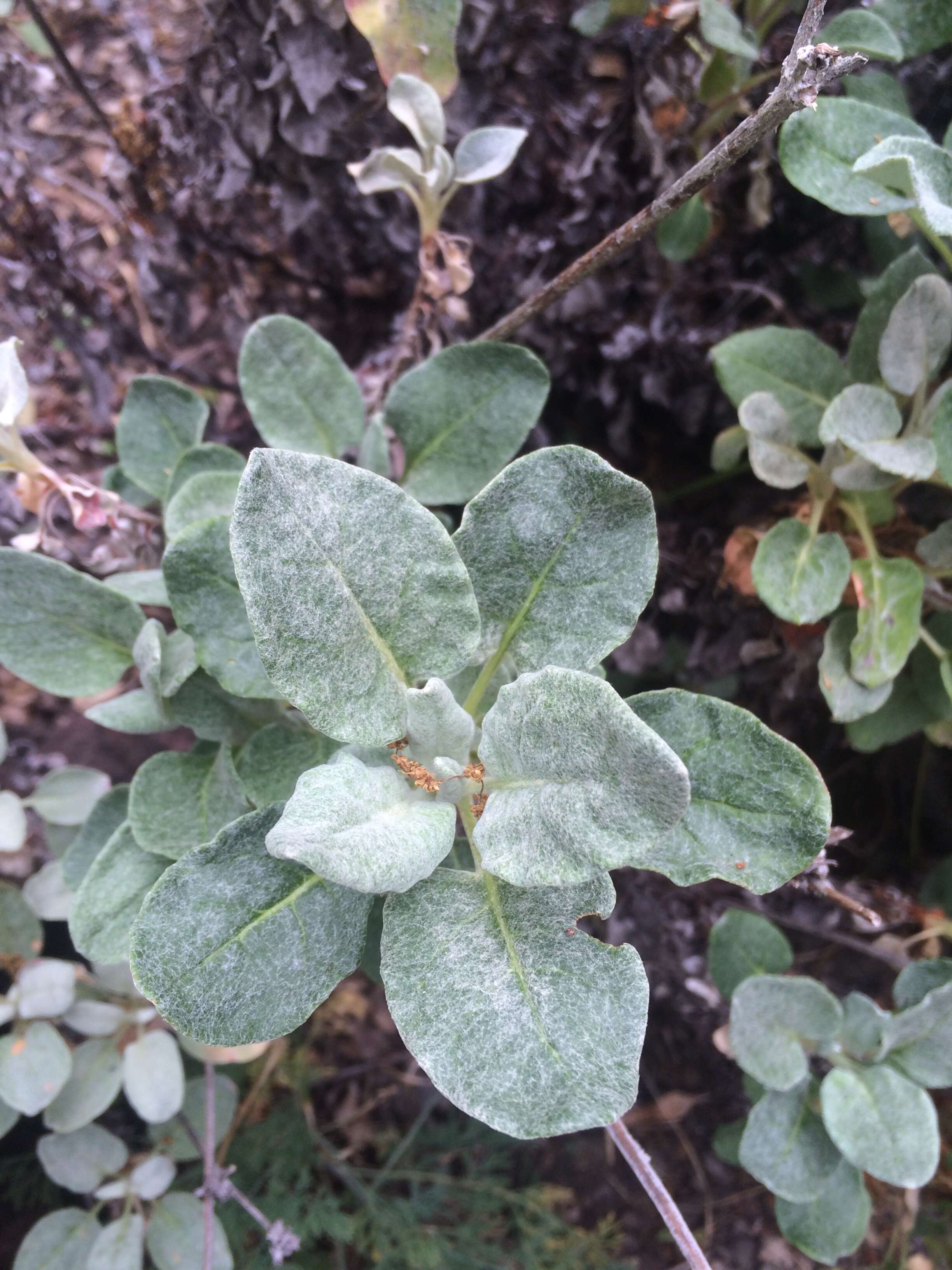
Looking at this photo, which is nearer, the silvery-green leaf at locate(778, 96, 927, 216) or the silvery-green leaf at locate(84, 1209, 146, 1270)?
the silvery-green leaf at locate(778, 96, 927, 216)

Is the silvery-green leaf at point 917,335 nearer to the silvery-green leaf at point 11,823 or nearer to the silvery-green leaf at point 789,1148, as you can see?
the silvery-green leaf at point 789,1148

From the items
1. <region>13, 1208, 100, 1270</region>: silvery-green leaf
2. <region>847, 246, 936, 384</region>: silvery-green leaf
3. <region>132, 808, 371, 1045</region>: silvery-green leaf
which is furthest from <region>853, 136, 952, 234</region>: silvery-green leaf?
<region>13, 1208, 100, 1270</region>: silvery-green leaf

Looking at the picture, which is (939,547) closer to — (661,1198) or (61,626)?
(661,1198)

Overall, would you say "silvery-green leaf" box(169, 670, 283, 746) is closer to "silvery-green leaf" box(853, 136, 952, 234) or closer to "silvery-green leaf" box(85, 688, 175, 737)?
"silvery-green leaf" box(85, 688, 175, 737)

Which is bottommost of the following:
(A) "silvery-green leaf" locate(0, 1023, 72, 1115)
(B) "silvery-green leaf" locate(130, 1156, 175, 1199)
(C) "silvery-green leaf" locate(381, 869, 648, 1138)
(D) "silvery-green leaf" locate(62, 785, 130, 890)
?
(B) "silvery-green leaf" locate(130, 1156, 175, 1199)

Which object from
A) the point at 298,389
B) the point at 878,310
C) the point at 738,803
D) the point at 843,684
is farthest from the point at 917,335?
the point at 298,389
